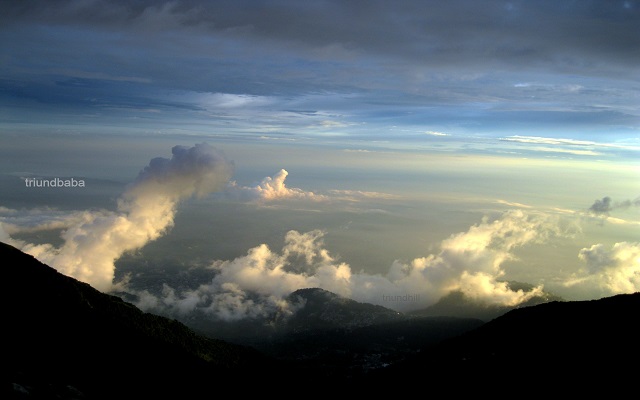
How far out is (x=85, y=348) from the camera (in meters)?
113

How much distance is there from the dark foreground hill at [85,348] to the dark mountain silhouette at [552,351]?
7637 centimetres

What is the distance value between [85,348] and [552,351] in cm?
13117

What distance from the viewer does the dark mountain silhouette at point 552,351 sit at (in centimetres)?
8925

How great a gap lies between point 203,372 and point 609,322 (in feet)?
440

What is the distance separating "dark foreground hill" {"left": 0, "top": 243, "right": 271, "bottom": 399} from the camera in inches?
3219

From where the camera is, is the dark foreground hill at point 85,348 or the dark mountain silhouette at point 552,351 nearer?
the dark foreground hill at point 85,348

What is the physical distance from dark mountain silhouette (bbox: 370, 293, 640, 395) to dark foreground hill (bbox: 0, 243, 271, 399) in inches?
3007

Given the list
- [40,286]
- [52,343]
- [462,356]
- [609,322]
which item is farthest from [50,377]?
[609,322]

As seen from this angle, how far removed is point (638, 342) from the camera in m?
95.6

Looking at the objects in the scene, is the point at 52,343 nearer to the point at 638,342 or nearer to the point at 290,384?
the point at 290,384

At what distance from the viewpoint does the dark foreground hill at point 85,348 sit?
81.8m

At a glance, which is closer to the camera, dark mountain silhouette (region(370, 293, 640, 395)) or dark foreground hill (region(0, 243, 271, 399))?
dark foreground hill (region(0, 243, 271, 399))

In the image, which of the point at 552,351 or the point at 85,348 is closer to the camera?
the point at 552,351

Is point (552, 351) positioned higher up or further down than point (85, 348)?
higher up
